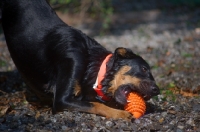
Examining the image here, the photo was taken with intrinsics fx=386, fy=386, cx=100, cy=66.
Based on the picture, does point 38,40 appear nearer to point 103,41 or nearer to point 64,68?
point 64,68

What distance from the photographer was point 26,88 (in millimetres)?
6965

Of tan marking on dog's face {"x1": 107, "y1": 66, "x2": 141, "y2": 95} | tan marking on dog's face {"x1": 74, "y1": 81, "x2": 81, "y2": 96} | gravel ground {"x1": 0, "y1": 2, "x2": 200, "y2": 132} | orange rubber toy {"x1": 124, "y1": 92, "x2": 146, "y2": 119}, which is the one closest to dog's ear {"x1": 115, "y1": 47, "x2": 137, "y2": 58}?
tan marking on dog's face {"x1": 107, "y1": 66, "x2": 141, "y2": 95}

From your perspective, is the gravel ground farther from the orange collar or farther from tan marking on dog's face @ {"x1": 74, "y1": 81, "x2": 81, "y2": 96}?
the orange collar

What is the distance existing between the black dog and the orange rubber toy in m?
0.07

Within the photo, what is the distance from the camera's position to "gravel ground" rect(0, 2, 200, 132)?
4.76 m

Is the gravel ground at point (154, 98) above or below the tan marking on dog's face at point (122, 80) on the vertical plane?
below

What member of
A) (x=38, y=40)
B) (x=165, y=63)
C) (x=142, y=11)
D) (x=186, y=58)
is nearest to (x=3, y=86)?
(x=38, y=40)

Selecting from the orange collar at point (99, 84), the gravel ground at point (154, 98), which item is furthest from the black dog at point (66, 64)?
the gravel ground at point (154, 98)

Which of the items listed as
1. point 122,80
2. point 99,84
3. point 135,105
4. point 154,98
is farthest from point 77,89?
point 154,98

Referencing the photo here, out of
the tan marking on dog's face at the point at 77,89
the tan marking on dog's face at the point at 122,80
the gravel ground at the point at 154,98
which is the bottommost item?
the gravel ground at the point at 154,98

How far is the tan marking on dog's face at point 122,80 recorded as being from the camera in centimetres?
535

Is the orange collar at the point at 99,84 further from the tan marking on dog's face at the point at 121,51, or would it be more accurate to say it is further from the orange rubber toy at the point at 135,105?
the orange rubber toy at the point at 135,105

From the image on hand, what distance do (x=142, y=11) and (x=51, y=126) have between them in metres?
13.0

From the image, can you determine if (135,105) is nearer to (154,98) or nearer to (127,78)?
(127,78)
